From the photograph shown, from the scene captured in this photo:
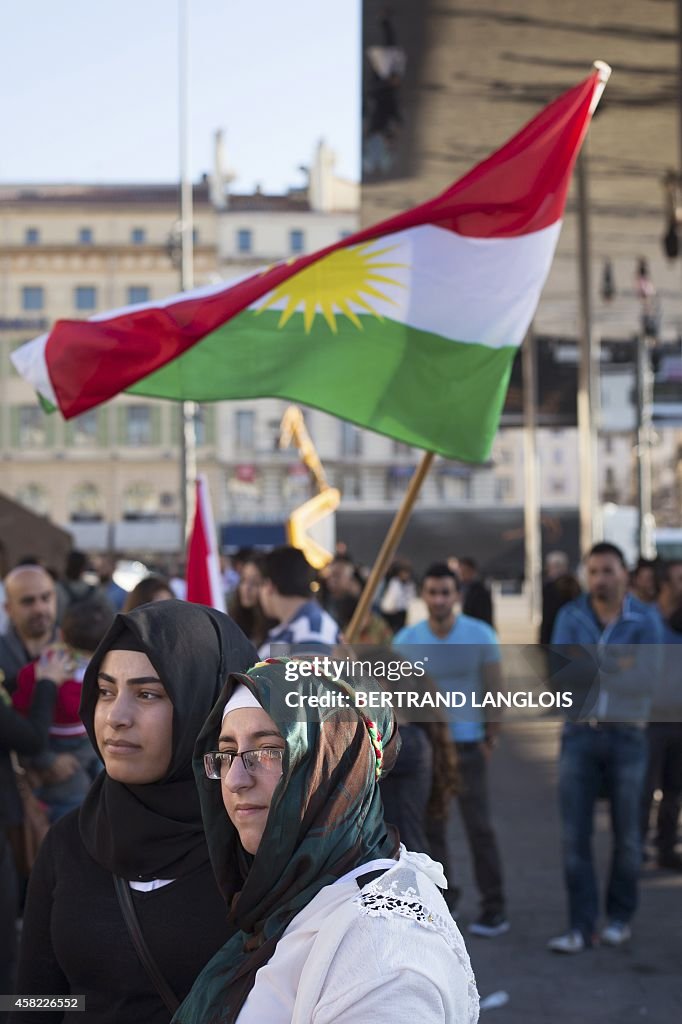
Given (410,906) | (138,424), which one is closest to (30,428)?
(138,424)

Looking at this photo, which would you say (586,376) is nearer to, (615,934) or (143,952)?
(615,934)

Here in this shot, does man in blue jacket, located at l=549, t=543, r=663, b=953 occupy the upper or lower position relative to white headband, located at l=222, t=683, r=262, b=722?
lower

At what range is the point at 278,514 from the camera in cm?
6556

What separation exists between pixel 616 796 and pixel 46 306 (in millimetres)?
62858

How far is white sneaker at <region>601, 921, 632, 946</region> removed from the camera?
6.15m

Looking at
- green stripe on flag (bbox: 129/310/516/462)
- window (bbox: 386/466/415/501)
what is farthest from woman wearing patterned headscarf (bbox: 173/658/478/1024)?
window (bbox: 386/466/415/501)

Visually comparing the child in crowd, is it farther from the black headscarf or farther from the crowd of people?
the black headscarf

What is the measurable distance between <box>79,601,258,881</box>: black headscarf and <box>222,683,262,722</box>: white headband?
512mm

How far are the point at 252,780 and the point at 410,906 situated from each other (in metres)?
0.32

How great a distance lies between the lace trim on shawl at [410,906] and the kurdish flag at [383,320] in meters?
3.15

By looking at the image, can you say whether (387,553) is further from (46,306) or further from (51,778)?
(46,306)

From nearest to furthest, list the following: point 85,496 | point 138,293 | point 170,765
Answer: point 170,765, point 85,496, point 138,293

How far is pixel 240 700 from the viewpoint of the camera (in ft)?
6.56

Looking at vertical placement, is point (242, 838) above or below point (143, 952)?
above
